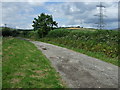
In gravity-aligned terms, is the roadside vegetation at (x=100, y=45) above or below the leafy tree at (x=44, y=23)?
below

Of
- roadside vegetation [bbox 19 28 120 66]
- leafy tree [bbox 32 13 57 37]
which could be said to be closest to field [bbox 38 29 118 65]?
roadside vegetation [bbox 19 28 120 66]

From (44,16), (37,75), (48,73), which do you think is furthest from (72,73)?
(44,16)

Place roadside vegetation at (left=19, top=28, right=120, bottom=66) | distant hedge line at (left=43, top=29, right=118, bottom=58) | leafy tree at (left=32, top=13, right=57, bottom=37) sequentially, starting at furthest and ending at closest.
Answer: leafy tree at (left=32, top=13, right=57, bottom=37)
distant hedge line at (left=43, top=29, right=118, bottom=58)
roadside vegetation at (left=19, top=28, right=120, bottom=66)

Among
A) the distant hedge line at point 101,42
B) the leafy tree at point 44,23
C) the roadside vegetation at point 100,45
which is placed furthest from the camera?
the leafy tree at point 44,23

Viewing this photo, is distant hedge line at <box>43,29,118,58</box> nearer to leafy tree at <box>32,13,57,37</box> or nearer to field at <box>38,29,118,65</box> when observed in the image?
field at <box>38,29,118,65</box>

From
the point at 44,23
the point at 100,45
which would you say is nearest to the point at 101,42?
the point at 100,45

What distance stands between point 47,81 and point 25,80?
905mm

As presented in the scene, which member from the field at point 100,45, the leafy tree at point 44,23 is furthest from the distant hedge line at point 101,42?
the leafy tree at point 44,23

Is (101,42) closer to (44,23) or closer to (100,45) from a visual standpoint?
(100,45)

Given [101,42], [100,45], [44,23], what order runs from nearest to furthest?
[100,45]
[101,42]
[44,23]

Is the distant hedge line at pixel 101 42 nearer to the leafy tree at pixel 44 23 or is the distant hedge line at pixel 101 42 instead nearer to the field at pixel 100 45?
the field at pixel 100 45

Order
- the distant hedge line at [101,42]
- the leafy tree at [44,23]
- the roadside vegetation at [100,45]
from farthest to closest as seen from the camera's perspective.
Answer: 1. the leafy tree at [44,23]
2. the distant hedge line at [101,42]
3. the roadside vegetation at [100,45]

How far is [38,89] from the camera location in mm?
5172

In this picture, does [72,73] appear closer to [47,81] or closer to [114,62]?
[47,81]
